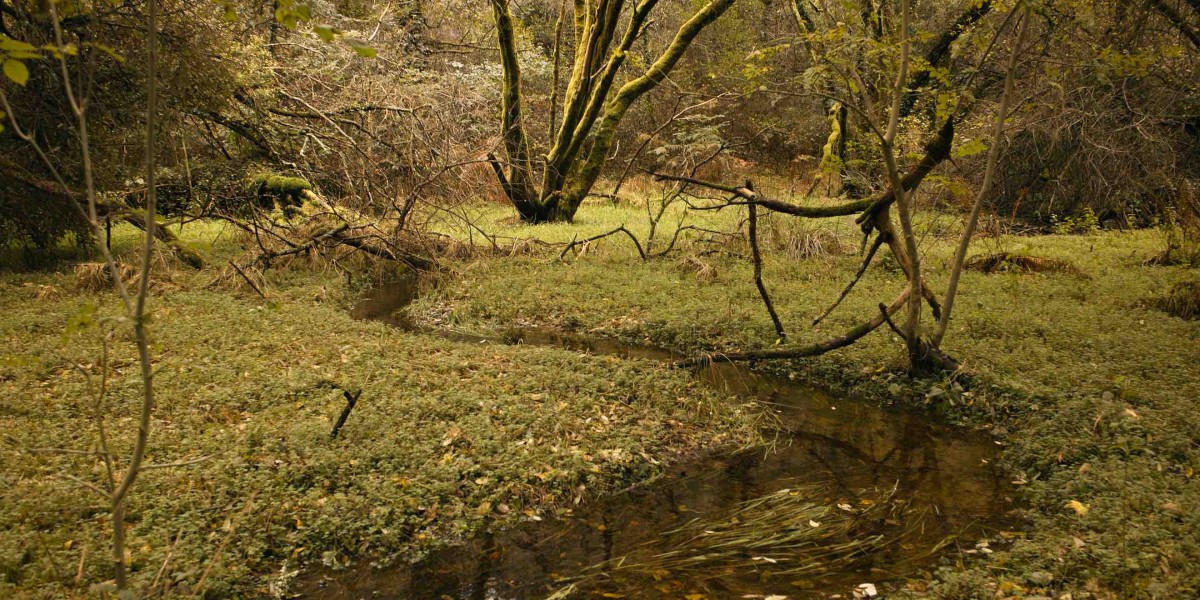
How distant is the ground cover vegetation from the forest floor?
0.03m

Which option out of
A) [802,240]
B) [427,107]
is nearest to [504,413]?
[802,240]

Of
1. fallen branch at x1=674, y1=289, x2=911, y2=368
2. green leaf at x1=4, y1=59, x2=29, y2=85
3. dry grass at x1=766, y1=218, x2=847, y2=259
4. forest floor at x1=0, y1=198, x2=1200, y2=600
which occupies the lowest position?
forest floor at x1=0, y1=198, x2=1200, y2=600

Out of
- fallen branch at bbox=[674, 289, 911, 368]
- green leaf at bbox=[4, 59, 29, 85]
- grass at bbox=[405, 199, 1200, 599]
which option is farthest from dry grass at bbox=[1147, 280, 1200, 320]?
green leaf at bbox=[4, 59, 29, 85]

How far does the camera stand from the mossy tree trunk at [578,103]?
14.5m

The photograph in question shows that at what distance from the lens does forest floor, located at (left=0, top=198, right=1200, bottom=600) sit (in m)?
4.12

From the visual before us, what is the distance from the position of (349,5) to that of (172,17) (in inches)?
315

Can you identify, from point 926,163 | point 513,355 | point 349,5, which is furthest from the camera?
point 349,5

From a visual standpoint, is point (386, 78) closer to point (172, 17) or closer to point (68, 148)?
point (172, 17)

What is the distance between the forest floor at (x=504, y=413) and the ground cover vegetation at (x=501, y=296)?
0.03 m

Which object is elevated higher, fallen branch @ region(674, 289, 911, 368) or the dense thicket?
the dense thicket

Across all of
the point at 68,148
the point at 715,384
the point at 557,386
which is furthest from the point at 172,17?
the point at 715,384

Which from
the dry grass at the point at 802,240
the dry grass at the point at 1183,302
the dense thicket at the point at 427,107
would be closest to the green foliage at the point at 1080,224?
the dense thicket at the point at 427,107

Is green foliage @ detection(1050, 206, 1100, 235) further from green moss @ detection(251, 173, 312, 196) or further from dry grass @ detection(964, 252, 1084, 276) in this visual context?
green moss @ detection(251, 173, 312, 196)

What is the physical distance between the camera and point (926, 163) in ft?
21.4
